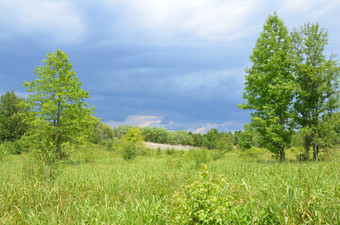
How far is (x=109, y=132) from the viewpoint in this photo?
64.5m

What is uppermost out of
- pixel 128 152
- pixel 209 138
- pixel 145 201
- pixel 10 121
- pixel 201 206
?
pixel 10 121

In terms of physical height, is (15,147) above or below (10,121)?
Result: below

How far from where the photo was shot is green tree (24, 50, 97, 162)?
16.5 m

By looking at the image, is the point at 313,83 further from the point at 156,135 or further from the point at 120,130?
the point at 120,130

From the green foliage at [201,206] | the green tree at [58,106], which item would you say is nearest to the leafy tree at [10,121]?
the green tree at [58,106]

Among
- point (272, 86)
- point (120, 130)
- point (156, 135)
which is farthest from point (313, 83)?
point (120, 130)

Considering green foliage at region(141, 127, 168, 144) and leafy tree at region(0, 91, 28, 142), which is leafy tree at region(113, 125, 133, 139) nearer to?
green foliage at region(141, 127, 168, 144)

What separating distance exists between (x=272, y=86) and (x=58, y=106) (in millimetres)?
14370

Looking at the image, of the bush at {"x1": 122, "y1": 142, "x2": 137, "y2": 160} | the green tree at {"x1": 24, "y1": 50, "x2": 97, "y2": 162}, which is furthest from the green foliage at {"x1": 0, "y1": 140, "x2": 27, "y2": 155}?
the bush at {"x1": 122, "y1": 142, "x2": 137, "y2": 160}

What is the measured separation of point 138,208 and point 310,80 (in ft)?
51.2

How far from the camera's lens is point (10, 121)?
36.8m

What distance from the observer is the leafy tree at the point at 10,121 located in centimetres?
3650

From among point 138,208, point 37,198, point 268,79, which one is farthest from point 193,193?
point 268,79

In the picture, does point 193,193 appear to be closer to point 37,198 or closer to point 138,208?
point 138,208
